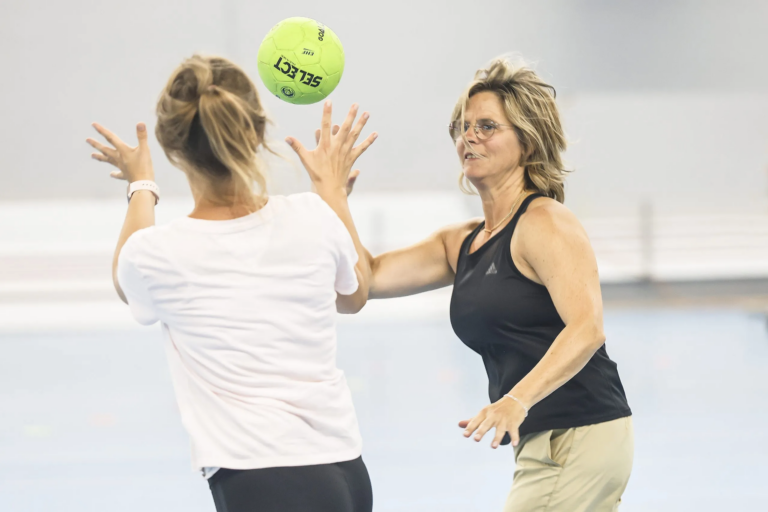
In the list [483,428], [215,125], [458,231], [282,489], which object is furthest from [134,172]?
[458,231]

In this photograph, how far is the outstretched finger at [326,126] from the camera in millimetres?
1435

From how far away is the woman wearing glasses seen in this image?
4.56ft

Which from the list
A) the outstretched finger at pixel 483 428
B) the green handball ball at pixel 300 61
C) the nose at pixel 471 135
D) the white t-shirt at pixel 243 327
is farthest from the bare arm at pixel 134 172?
the nose at pixel 471 135

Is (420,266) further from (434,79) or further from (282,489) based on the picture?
(434,79)

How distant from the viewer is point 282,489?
1.05 m

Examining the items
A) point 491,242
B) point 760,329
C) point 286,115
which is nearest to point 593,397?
point 491,242

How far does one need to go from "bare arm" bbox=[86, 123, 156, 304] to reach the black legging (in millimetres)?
315

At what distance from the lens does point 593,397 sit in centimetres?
150

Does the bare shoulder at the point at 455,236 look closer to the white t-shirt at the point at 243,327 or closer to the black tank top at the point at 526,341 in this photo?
the black tank top at the point at 526,341

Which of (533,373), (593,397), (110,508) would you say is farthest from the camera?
(110,508)

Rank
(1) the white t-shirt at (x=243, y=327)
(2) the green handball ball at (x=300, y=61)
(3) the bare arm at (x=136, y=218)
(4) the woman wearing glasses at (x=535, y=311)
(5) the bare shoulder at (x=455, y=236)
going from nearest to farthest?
(1) the white t-shirt at (x=243, y=327) → (3) the bare arm at (x=136, y=218) → (4) the woman wearing glasses at (x=535, y=311) → (2) the green handball ball at (x=300, y=61) → (5) the bare shoulder at (x=455, y=236)

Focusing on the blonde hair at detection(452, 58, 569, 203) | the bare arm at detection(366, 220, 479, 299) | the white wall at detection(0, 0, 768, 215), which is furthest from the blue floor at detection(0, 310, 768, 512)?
the white wall at detection(0, 0, 768, 215)

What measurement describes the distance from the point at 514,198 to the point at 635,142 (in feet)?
20.3

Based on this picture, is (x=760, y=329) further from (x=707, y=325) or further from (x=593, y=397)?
(x=593, y=397)
